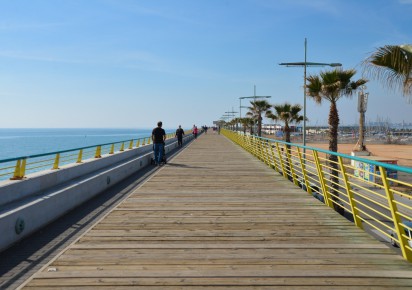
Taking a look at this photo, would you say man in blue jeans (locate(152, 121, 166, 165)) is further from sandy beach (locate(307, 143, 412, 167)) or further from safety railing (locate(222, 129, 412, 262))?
sandy beach (locate(307, 143, 412, 167))

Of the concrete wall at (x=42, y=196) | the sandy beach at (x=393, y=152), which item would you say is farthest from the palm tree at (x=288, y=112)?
the concrete wall at (x=42, y=196)

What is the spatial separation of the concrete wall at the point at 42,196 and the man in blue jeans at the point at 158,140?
4984 mm

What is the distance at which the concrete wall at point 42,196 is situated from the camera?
5.48 m

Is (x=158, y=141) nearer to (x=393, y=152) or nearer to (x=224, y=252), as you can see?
(x=224, y=252)

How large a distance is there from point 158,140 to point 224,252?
37.8 feet

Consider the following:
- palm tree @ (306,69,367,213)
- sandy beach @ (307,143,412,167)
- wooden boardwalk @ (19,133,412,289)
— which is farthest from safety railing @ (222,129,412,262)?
sandy beach @ (307,143,412,167)

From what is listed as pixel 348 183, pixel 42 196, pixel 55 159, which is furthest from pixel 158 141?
pixel 348 183

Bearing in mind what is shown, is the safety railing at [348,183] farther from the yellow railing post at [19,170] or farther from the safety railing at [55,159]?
the yellow railing post at [19,170]

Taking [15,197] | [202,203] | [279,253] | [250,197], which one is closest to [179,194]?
[202,203]

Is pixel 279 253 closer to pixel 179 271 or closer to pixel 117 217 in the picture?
pixel 179 271

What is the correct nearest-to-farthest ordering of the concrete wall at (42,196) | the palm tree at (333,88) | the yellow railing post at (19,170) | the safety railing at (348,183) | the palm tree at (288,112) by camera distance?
1. the safety railing at (348,183)
2. the concrete wall at (42,196)
3. the yellow railing post at (19,170)
4. the palm tree at (333,88)
5. the palm tree at (288,112)

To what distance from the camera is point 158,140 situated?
1599cm

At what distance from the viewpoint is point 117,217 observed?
684 centimetres

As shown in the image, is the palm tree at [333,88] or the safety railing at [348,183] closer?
the safety railing at [348,183]
